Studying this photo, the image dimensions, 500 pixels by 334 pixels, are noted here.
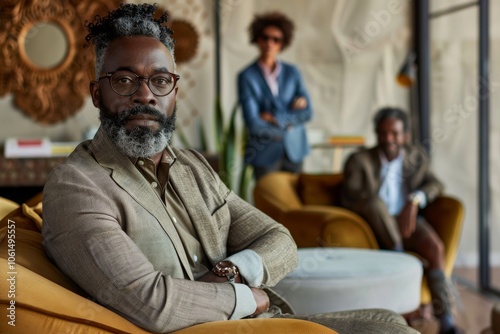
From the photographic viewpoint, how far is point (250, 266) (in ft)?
6.15

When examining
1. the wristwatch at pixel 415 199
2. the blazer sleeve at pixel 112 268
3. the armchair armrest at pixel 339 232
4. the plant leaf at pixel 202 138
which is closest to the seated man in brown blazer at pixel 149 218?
the blazer sleeve at pixel 112 268

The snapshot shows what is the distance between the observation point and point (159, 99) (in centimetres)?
185

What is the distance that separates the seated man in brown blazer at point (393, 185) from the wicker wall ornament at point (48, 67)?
260 centimetres

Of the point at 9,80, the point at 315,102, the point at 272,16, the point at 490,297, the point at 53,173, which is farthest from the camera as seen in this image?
the point at 315,102

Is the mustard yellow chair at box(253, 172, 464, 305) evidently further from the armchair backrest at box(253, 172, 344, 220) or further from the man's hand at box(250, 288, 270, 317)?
the man's hand at box(250, 288, 270, 317)

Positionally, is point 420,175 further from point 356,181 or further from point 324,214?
point 324,214

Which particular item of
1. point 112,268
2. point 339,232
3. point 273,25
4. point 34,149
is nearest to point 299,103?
point 273,25

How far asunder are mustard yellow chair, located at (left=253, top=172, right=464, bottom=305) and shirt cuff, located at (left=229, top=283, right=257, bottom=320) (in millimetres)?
2288

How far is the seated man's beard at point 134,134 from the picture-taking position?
6.01 ft

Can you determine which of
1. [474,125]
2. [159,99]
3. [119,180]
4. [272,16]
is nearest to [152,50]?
[159,99]

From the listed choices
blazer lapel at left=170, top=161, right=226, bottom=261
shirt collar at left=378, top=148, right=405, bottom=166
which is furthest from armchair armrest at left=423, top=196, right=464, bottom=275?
blazer lapel at left=170, top=161, right=226, bottom=261

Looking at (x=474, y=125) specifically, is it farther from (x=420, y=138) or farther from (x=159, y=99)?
(x=159, y=99)

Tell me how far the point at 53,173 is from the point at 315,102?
503 cm

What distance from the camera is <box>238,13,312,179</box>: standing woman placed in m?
5.39
